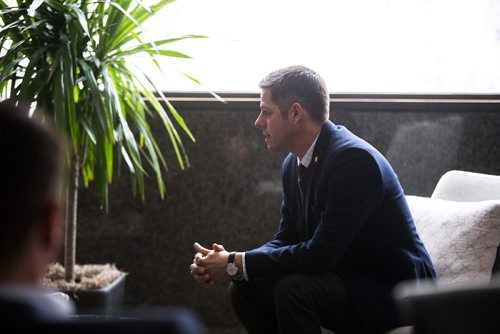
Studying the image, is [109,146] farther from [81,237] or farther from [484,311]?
[484,311]

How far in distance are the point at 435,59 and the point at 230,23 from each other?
0.89 m

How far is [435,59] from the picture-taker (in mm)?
2990

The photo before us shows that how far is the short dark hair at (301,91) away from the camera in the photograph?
2.05 meters

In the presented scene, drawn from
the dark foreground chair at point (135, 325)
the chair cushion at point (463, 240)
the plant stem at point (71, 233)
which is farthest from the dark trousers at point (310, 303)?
the dark foreground chair at point (135, 325)

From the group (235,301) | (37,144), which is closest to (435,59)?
(235,301)

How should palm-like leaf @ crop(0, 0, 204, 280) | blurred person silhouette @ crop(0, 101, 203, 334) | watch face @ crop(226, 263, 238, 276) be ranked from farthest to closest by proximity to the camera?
palm-like leaf @ crop(0, 0, 204, 280), watch face @ crop(226, 263, 238, 276), blurred person silhouette @ crop(0, 101, 203, 334)

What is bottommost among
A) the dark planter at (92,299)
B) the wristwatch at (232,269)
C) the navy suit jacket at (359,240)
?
the dark planter at (92,299)

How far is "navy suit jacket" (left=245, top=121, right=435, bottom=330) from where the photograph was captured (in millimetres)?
1787

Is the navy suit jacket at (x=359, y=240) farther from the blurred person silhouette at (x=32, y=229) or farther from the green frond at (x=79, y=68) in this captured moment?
the blurred person silhouette at (x=32, y=229)

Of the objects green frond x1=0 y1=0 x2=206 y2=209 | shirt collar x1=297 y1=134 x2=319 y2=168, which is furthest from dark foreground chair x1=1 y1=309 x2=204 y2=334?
green frond x1=0 y1=0 x2=206 y2=209

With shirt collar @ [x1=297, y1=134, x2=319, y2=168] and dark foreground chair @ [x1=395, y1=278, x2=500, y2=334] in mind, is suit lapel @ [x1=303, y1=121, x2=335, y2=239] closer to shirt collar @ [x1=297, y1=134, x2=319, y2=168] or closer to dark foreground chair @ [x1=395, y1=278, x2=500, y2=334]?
shirt collar @ [x1=297, y1=134, x2=319, y2=168]

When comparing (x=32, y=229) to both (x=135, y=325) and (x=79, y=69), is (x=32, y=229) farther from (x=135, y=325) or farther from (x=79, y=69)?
(x=79, y=69)

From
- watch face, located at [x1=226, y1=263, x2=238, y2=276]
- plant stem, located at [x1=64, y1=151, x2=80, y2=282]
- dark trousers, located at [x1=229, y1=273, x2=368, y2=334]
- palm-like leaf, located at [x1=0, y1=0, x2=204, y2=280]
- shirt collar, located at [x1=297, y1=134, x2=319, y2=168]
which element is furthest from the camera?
plant stem, located at [x1=64, y1=151, x2=80, y2=282]

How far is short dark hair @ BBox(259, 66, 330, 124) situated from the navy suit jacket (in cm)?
14
